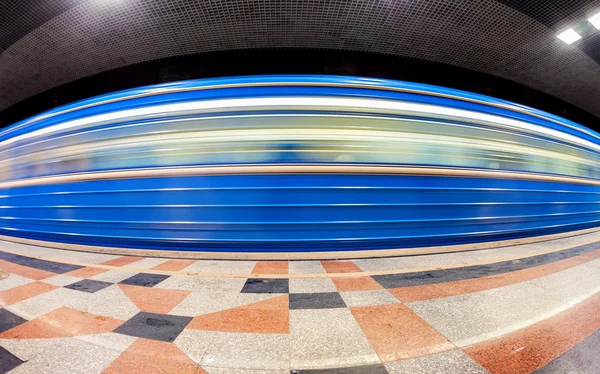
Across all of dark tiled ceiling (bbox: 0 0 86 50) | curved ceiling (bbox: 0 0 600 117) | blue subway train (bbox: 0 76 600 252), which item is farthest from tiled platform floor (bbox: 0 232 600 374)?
dark tiled ceiling (bbox: 0 0 86 50)

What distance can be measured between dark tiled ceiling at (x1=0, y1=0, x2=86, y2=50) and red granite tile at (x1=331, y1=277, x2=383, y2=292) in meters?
4.45

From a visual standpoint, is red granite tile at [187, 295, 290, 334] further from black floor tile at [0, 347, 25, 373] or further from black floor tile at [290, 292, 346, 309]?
black floor tile at [0, 347, 25, 373]

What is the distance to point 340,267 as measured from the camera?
183 centimetres

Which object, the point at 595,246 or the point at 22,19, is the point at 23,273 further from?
the point at 595,246

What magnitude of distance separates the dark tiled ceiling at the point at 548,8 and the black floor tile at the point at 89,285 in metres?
5.06

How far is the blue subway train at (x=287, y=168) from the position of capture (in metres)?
2.20

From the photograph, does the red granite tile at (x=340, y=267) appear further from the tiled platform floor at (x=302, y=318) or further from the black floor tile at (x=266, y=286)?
the black floor tile at (x=266, y=286)

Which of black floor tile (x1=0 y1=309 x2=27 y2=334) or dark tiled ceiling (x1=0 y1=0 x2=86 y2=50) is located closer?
black floor tile (x1=0 y1=309 x2=27 y2=334)

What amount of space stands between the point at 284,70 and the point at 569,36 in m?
4.25

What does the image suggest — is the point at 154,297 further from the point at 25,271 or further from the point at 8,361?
the point at 25,271

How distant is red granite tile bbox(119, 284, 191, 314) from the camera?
1.15m

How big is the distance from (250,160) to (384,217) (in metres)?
1.66

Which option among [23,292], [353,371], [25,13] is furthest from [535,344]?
[25,13]

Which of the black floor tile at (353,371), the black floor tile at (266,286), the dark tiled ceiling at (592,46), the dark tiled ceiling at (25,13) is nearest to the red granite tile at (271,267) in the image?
the black floor tile at (266,286)
